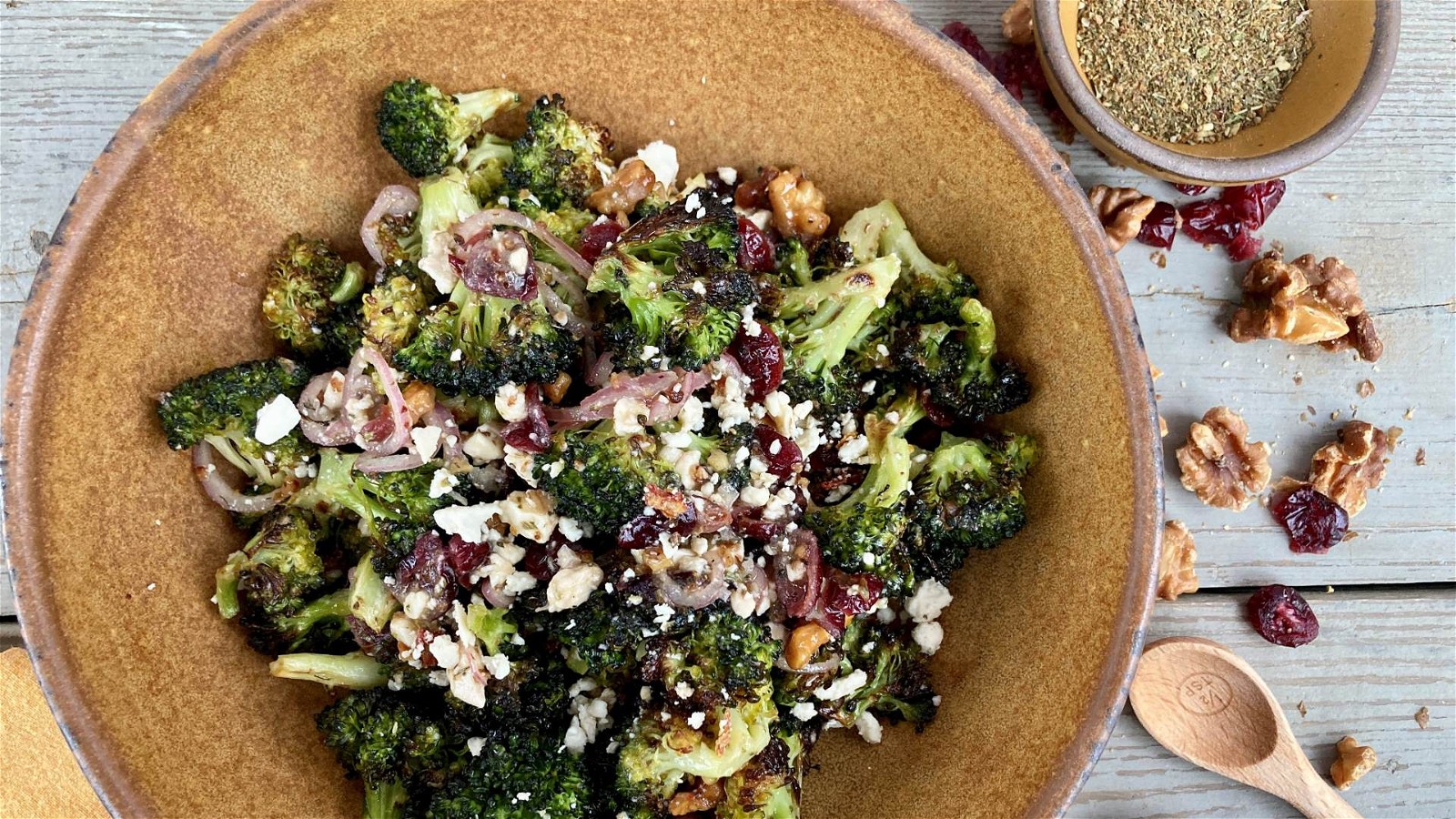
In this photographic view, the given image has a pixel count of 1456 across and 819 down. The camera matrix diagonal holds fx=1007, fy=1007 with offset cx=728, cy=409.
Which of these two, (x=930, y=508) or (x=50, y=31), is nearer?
(x=930, y=508)

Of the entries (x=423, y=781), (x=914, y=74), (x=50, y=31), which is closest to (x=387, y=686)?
(x=423, y=781)

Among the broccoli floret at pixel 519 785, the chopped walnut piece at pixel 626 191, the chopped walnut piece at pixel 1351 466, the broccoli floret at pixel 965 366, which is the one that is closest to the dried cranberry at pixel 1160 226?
the chopped walnut piece at pixel 1351 466

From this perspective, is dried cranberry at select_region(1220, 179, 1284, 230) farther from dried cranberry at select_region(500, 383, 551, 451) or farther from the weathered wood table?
dried cranberry at select_region(500, 383, 551, 451)

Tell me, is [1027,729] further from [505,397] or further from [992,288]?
[505,397]

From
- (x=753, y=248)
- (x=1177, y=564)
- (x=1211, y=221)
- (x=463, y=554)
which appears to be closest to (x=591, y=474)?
(x=463, y=554)

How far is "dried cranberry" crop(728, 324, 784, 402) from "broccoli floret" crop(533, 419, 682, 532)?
0.26m

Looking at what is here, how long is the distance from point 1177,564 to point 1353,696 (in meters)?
0.67

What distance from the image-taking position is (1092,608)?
2.09 m

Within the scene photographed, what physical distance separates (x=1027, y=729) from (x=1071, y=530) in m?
0.43

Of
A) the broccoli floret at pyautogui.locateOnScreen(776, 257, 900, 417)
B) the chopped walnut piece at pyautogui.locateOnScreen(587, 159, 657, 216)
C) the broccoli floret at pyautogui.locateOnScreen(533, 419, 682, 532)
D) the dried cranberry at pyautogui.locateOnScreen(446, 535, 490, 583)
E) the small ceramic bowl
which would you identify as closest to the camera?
the broccoli floret at pyautogui.locateOnScreen(533, 419, 682, 532)

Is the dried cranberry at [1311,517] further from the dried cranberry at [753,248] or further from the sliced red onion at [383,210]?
the sliced red onion at [383,210]

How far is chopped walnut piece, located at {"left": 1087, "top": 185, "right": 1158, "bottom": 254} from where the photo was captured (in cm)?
269

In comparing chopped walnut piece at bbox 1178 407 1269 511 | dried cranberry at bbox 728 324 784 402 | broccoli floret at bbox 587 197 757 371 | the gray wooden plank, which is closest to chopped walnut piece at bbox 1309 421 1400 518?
chopped walnut piece at bbox 1178 407 1269 511

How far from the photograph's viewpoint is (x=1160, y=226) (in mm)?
2740
